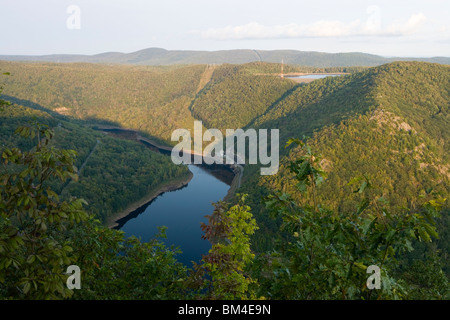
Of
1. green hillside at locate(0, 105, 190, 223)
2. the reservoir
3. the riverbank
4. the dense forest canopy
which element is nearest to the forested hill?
the dense forest canopy

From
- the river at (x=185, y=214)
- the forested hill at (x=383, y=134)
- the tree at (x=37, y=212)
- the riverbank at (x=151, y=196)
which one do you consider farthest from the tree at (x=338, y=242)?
the riverbank at (x=151, y=196)

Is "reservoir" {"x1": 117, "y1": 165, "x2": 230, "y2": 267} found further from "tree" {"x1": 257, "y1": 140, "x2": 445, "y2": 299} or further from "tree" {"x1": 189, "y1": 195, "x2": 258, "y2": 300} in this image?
"tree" {"x1": 257, "y1": 140, "x2": 445, "y2": 299}

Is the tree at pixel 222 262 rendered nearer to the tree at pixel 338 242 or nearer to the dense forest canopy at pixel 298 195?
the dense forest canopy at pixel 298 195

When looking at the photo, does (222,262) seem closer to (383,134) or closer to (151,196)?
(383,134)

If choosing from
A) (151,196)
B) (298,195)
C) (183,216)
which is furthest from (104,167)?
(298,195)

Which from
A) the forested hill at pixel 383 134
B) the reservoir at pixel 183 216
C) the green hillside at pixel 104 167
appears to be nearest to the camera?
the reservoir at pixel 183 216

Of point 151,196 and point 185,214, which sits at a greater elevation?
point 151,196

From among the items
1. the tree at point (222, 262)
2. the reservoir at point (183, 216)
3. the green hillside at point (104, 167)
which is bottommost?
the reservoir at point (183, 216)
